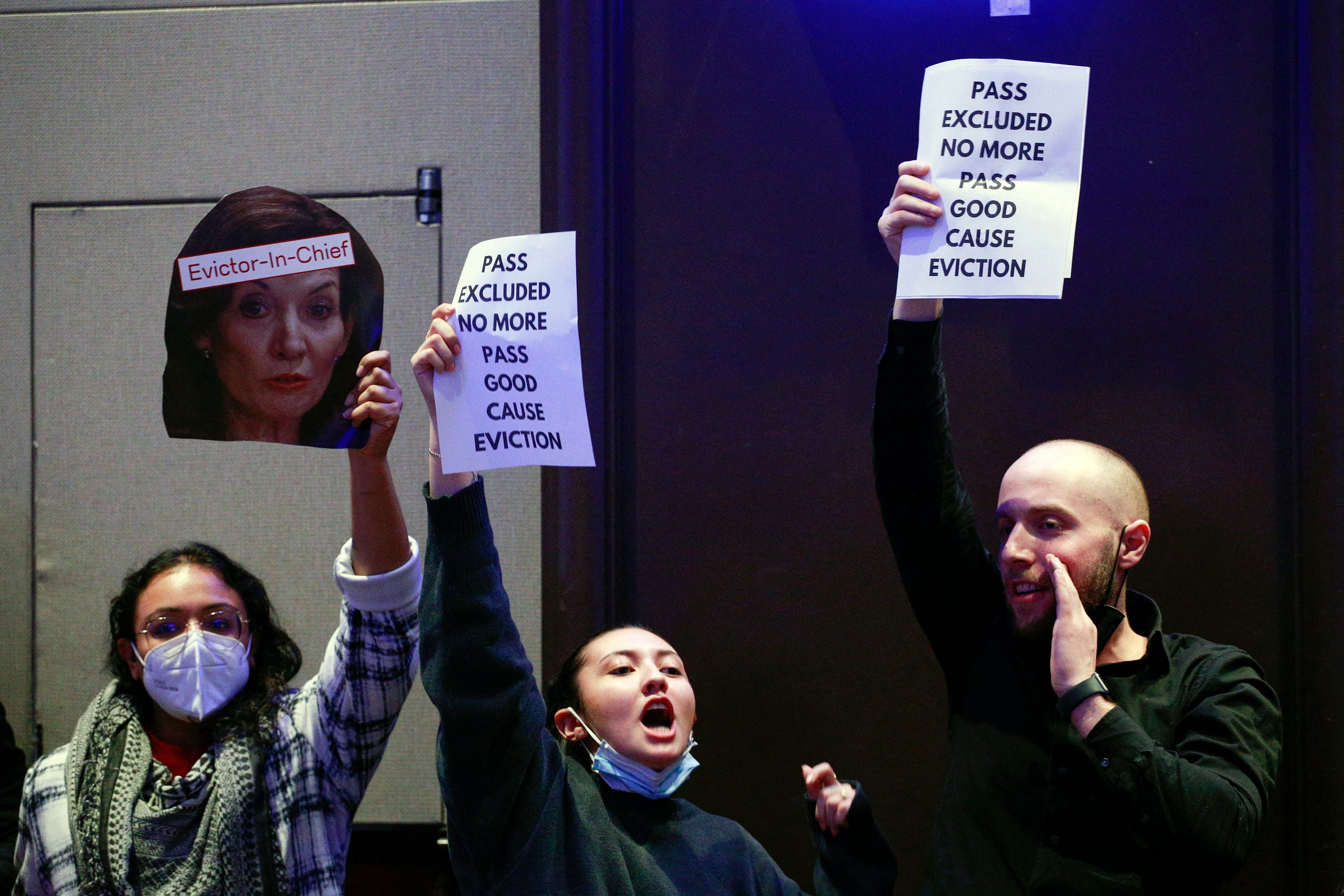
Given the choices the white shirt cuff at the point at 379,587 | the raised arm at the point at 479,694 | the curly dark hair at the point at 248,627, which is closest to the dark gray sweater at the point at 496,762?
the raised arm at the point at 479,694

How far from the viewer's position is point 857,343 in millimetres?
2523

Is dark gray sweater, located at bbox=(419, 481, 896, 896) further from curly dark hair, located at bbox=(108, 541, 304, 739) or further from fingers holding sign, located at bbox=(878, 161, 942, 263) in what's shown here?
fingers holding sign, located at bbox=(878, 161, 942, 263)

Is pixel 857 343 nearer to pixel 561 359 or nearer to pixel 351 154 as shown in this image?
pixel 561 359

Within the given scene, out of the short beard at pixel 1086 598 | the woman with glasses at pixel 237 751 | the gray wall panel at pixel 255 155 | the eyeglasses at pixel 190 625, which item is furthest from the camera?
the gray wall panel at pixel 255 155

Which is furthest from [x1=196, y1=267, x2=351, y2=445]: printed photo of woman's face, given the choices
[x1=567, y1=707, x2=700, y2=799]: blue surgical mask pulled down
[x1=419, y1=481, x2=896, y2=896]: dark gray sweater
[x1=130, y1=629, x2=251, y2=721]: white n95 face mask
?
[x1=567, y1=707, x2=700, y2=799]: blue surgical mask pulled down

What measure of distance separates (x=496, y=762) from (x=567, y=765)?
0.69ft

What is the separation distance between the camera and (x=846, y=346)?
2527mm

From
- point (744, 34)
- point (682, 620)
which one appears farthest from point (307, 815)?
point (744, 34)

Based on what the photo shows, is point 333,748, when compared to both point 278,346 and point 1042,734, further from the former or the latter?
point 1042,734

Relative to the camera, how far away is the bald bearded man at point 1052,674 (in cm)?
166

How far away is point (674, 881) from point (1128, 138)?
5.72 feet

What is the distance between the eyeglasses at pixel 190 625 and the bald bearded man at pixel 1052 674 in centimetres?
115

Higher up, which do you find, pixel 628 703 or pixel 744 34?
pixel 744 34

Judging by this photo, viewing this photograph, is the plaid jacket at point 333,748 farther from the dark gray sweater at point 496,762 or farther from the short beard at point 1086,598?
the short beard at point 1086,598
